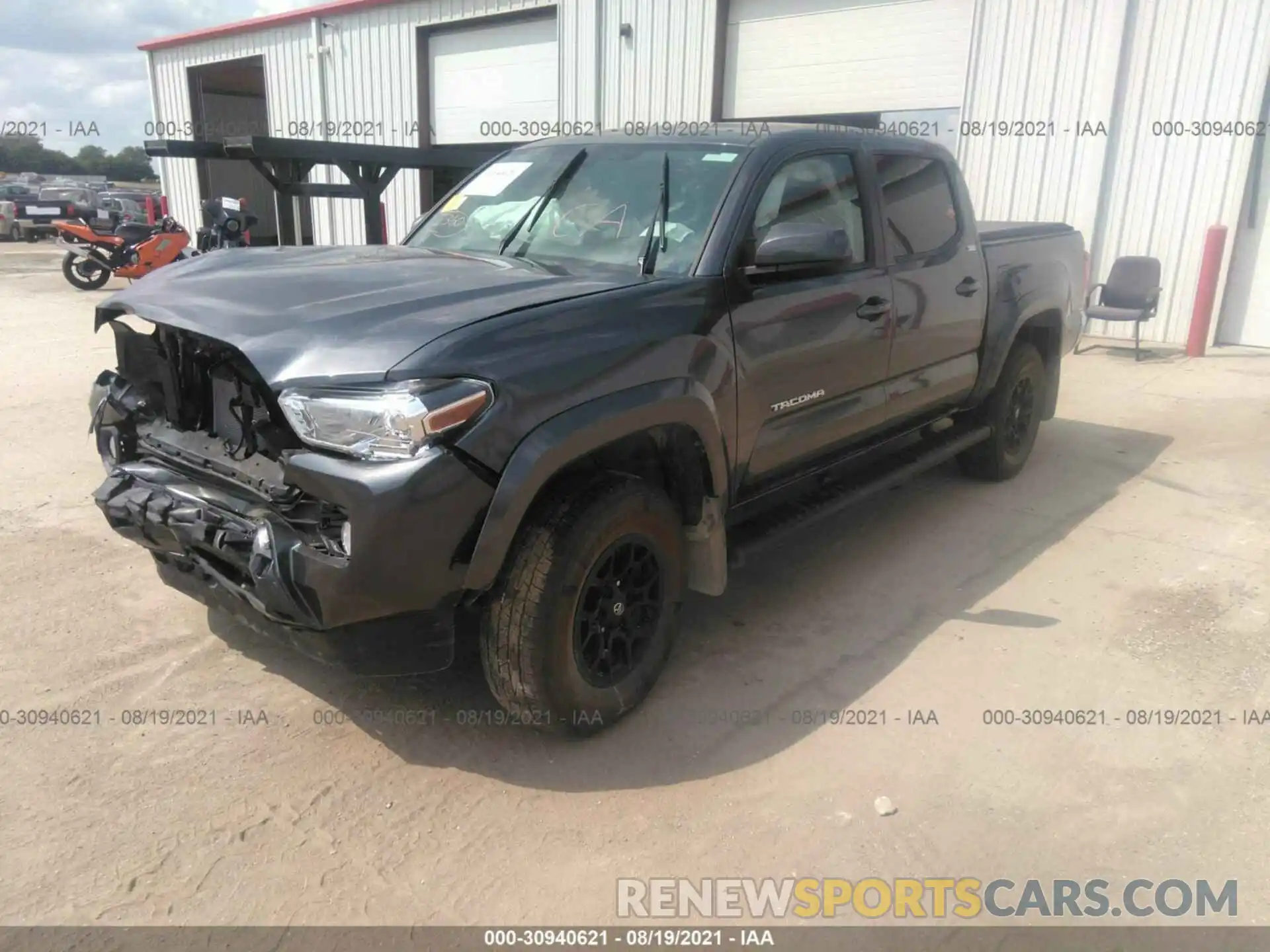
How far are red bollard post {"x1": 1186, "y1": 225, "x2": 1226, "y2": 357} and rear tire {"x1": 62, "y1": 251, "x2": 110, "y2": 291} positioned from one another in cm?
1499

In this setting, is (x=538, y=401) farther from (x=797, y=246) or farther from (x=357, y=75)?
(x=357, y=75)

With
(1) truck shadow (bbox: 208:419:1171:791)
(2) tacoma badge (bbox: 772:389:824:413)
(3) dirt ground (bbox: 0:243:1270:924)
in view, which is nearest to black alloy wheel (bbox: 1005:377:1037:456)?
(1) truck shadow (bbox: 208:419:1171:791)

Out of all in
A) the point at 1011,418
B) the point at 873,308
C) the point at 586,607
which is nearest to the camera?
the point at 586,607

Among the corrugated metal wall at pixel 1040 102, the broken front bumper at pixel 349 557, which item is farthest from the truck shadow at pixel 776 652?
the corrugated metal wall at pixel 1040 102

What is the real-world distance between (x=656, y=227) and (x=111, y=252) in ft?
47.4

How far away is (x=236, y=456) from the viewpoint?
2.88 metres

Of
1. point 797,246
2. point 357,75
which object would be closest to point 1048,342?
point 797,246

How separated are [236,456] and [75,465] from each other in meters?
3.37

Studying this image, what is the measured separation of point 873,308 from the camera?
12.9 feet

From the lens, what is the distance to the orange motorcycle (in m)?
14.7

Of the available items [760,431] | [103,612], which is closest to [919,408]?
[760,431]

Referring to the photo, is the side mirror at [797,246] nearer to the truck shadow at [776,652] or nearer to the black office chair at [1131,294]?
the truck shadow at [776,652]

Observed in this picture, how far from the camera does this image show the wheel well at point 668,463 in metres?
2.99

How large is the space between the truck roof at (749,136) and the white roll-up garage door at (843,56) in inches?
297
